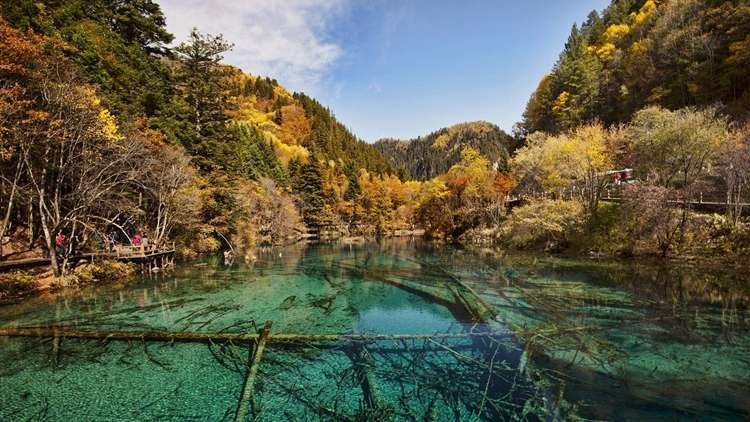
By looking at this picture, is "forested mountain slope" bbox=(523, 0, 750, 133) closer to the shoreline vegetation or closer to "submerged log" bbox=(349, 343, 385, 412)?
the shoreline vegetation

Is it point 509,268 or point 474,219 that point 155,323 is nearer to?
point 509,268

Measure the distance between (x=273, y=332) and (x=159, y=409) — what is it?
4.54 m

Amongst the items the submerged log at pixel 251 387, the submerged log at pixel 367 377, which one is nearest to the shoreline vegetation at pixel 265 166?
the submerged log at pixel 251 387

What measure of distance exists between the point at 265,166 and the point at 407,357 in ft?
206

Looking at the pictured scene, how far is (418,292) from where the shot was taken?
18.3 metres

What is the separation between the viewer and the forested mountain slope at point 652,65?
4088 centimetres

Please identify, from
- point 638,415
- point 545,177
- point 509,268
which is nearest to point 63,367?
point 638,415

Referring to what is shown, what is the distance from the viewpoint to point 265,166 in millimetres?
67625

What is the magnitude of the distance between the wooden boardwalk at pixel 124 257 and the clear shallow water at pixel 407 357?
9.26 ft

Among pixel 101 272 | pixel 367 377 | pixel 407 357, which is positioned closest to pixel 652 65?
pixel 407 357

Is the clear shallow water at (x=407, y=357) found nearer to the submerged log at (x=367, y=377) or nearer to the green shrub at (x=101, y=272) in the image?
the submerged log at (x=367, y=377)

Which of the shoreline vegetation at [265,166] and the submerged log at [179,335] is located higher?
the shoreline vegetation at [265,166]

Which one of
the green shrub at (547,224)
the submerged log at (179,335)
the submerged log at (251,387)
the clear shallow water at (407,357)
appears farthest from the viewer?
the green shrub at (547,224)

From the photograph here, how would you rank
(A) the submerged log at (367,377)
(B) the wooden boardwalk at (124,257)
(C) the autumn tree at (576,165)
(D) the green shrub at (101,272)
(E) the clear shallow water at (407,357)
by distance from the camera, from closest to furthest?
(E) the clear shallow water at (407,357)
(A) the submerged log at (367,377)
(B) the wooden boardwalk at (124,257)
(D) the green shrub at (101,272)
(C) the autumn tree at (576,165)
